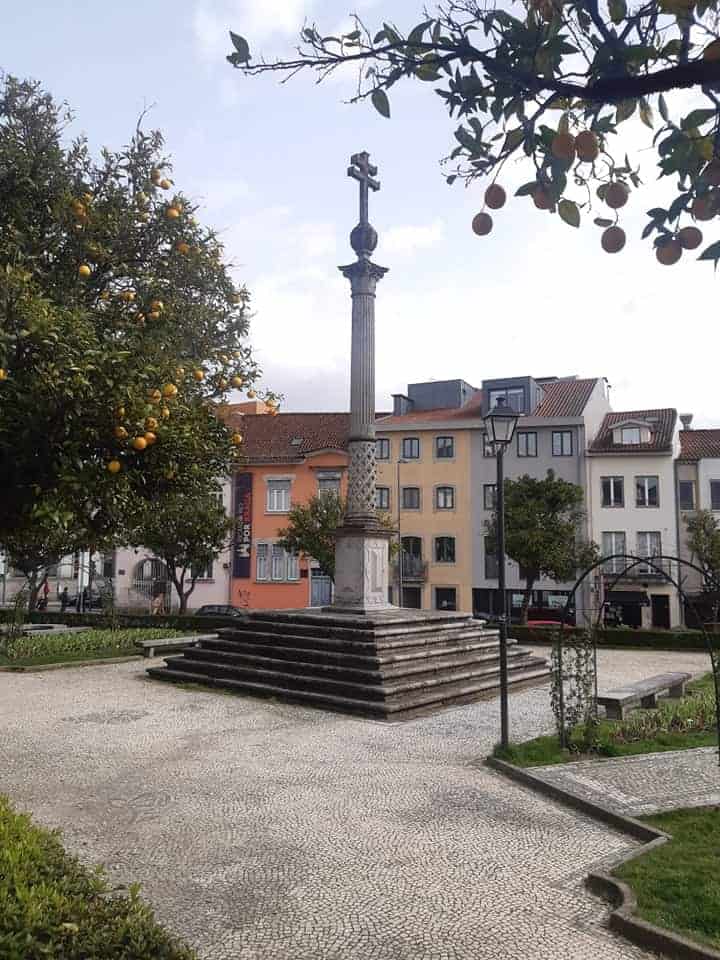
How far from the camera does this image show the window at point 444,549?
4269 cm

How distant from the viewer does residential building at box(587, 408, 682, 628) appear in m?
39.1

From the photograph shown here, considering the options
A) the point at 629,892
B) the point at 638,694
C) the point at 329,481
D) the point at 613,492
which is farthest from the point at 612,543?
the point at 629,892

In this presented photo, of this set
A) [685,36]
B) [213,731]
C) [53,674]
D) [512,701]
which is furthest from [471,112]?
[53,674]

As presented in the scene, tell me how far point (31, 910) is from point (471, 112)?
13.9ft

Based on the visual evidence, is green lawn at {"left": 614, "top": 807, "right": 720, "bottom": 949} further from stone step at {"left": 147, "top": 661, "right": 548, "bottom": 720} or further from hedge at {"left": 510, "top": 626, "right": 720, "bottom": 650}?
hedge at {"left": 510, "top": 626, "right": 720, "bottom": 650}

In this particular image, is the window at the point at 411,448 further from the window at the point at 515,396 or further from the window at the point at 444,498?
the window at the point at 515,396

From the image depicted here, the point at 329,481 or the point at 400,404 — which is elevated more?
the point at 400,404

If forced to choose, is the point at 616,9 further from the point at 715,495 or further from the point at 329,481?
the point at 329,481

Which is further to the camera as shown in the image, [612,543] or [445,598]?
[445,598]

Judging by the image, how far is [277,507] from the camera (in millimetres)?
45281

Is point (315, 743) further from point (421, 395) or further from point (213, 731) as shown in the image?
point (421, 395)

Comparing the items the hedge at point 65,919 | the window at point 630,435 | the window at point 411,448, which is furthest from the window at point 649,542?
the hedge at point 65,919

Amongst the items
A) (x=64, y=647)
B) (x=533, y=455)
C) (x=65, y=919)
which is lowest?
(x=64, y=647)

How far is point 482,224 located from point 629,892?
4648 mm
